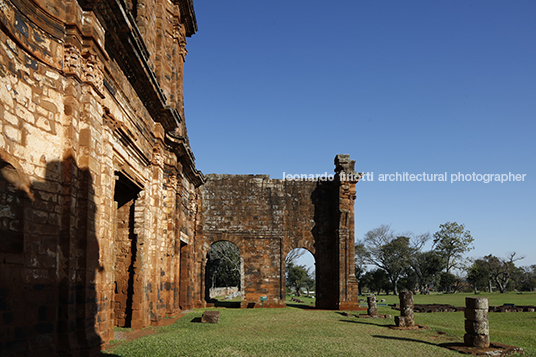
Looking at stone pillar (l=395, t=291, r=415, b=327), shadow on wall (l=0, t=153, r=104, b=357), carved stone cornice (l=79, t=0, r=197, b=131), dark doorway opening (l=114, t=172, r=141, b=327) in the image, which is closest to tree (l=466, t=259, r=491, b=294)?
stone pillar (l=395, t=291, r=415, b=327)

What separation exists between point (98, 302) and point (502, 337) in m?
9.02

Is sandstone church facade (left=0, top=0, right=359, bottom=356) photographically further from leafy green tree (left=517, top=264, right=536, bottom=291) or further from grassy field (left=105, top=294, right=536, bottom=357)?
leafy green tree (left=517, top=264, right=536, bottom=291)

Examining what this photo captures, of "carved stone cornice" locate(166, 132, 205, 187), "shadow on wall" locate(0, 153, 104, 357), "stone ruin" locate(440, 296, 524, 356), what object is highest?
"carved stone cornice" locate(166, 132, 205, 187)

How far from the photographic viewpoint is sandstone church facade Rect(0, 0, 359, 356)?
4926 mm

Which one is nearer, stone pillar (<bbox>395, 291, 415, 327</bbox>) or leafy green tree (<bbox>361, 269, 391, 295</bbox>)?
stone pillar (<bbox>395, 291, 415, 327</bbox>)

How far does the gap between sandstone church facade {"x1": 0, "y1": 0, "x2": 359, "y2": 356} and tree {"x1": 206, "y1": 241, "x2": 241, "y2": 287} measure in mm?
22703

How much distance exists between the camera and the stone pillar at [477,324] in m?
8.01

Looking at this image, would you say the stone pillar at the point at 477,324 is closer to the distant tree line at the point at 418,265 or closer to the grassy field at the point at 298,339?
the grassy field at the point at 298,339

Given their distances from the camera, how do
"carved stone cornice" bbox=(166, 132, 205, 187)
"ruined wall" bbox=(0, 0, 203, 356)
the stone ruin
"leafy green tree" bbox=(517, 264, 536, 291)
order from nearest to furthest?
"ruined wall" bbox=(0, 0, 203, 356) → the stone ruin → "carved stone cornice" bbox=(166, 132, 205, 187) → "leafy green tree" bbox=(517, 264, 536, 291)

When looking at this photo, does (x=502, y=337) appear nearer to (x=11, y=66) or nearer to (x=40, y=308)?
(x=40, y=308)

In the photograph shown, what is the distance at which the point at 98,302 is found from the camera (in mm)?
6461

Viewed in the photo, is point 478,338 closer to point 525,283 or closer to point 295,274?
point 295,274

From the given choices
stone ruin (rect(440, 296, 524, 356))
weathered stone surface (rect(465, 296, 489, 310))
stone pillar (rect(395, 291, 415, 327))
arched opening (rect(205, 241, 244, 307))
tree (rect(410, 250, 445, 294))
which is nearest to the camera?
stone ruin (rect(440, 296, 524, 356))

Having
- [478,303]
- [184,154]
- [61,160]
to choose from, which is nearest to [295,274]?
[184,154]
